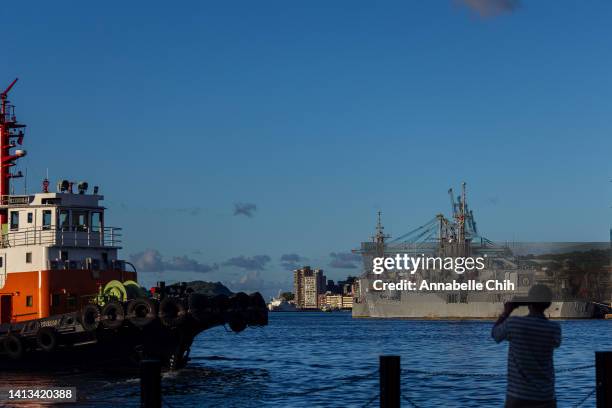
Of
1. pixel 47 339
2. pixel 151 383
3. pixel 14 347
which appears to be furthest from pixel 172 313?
pixel 151 383

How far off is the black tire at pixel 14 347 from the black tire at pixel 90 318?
8.05 ft

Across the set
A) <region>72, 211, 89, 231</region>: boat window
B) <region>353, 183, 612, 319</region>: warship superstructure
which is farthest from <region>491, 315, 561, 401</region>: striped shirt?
<region>353, 183, 612, 319</region>: warship superstructure

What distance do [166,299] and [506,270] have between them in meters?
128

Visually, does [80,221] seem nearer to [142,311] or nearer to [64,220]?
[64,220]

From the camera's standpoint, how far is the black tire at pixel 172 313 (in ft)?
104

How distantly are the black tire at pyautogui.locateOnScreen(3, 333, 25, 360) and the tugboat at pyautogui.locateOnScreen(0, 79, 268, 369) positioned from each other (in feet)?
0.11

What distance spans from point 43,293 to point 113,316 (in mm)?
4057

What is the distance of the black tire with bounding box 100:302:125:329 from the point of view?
102ft

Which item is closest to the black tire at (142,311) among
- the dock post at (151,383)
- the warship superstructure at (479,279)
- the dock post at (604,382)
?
the dock post at (151,383)

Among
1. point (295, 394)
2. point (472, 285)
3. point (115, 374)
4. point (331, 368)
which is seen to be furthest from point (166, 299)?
point (472, 285)

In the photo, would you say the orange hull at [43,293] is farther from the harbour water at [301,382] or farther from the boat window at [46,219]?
the harbour water at [301,382]

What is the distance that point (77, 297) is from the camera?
113ft

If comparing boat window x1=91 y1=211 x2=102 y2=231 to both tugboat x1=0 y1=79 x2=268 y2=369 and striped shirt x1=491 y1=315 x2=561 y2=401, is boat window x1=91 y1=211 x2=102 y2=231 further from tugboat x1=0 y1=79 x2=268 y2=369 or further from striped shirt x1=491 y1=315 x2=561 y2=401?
striped shirt x1=491 y1=315 x2=561 y2=401

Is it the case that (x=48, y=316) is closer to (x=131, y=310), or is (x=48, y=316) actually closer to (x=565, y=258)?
(x=131, y=310)
